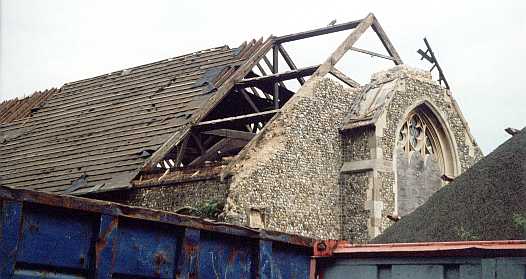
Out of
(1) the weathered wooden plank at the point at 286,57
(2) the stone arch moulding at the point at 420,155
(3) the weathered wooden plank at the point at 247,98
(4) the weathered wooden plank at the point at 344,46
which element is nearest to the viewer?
(2) the stone arch moulding at the point at 420,155

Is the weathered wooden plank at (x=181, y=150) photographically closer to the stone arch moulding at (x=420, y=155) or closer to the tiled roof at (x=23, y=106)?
the stone arch moulding at (x=420, y=155)

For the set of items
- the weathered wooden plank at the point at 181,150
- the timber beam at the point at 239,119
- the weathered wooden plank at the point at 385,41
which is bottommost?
the weathered wooden plank at the point at 181,150

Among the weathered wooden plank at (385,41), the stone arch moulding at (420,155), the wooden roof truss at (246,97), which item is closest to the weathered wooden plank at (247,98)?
the wooden roof truss at (246,97)

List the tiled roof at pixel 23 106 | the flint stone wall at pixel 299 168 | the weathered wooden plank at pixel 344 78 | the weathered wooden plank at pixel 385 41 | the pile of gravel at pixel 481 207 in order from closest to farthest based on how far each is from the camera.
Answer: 1. the pile of gravel at pixel 481 207
2. the flint stone wall at pixel 299 168
3. the weathered wooden plank at pixel 344 78
4. the weathered wooden plank at pixel 385 41
5. the tiled roof at pixel 23 106

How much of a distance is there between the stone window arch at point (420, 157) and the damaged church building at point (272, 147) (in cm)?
3

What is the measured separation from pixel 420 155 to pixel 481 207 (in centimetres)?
676

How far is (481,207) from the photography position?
931 cm

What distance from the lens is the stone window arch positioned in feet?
50.0

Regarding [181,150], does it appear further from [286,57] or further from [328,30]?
[328,30]

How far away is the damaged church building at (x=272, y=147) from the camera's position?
13734mm

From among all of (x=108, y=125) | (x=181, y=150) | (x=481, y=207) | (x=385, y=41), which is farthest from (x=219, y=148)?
(x=481, y=207)

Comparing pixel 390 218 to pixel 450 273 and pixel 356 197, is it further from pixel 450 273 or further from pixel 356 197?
pixel 450 273

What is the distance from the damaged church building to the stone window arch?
0.10 ft

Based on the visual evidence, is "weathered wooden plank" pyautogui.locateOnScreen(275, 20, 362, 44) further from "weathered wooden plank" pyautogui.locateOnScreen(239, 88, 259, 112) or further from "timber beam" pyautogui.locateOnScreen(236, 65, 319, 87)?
"weathered wooden plank" pyautogui.locateOnScreen(239, 88, 259, 112)
